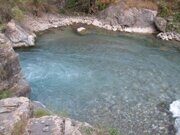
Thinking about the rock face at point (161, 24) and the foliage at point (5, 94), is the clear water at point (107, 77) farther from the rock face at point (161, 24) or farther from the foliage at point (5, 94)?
the foliage at point (5, 94)

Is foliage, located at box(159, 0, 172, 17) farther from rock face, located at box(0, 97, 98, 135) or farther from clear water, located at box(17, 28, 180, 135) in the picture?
rock face, located at box(0, 97, 98, 135)

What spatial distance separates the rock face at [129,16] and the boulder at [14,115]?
50.9 feet

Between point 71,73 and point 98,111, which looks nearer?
point 98,111

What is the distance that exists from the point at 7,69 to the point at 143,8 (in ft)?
46.2

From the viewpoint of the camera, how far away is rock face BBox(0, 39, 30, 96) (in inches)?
474

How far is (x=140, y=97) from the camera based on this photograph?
13.9 metres

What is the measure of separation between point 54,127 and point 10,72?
508 cm

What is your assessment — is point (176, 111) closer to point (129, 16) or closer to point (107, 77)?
point (107, 77)

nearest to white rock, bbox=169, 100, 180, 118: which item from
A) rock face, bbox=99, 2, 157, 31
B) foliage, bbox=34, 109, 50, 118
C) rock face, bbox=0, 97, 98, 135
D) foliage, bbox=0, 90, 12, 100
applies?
rock face, bbox=0, 97, 98, 135

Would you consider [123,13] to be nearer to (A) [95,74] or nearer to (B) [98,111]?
(A) [95,74]

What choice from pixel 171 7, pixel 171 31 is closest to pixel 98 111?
pixel 171 31

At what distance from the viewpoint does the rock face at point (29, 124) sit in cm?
775

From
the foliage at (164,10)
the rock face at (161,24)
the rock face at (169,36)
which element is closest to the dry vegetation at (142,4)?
the foliage at (164,10)

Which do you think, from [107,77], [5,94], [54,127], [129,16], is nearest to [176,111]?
[107,77]
